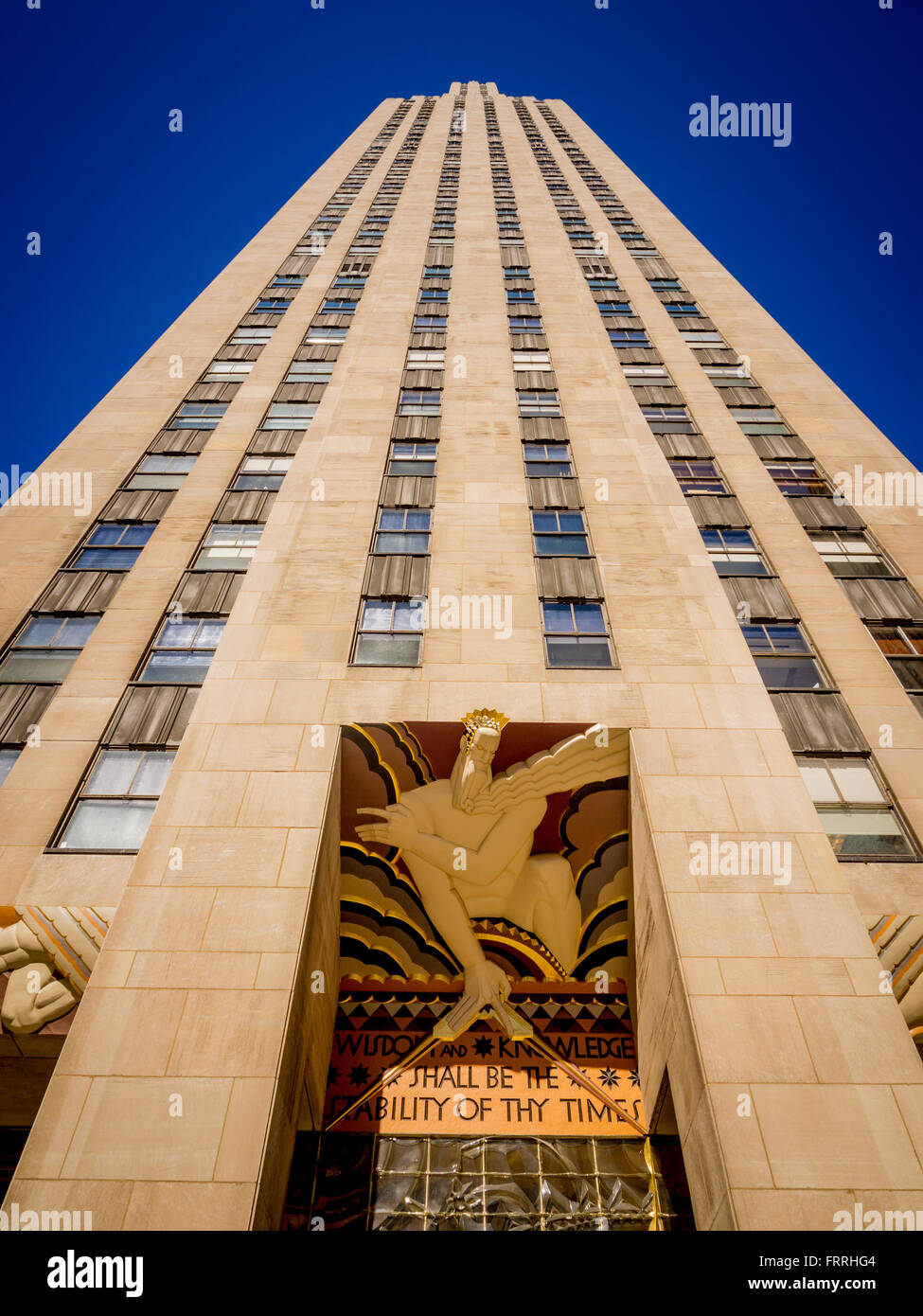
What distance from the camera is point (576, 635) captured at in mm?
15211

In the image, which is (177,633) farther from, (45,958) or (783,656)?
(783,656)

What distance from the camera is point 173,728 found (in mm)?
14258

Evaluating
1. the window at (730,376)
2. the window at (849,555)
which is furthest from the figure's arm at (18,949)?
the window at (730,376)

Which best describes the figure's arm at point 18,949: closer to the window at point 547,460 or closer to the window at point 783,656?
the window at point 783,656

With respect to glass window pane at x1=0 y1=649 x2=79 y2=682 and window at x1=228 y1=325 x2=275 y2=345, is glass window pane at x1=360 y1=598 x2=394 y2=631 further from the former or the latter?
window at x1=228 y1=325 x2=275 y2=345

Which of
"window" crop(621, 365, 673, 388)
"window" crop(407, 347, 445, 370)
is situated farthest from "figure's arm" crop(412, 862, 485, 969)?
"window" crop(621, 365, 673, 388)

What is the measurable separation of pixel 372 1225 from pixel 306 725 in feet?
24.1

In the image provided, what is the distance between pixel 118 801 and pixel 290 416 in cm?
1545

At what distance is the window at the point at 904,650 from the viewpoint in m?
15.8

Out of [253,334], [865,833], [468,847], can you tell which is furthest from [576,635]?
[253,334]

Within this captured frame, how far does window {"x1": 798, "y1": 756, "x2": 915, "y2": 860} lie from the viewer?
41.7 feet

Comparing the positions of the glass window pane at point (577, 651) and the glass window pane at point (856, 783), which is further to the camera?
the glass window pane at point (577, 651)

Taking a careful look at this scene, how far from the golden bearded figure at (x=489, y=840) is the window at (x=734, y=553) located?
26.3 feet

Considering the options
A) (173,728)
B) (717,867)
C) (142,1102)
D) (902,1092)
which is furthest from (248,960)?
(902,1092)
